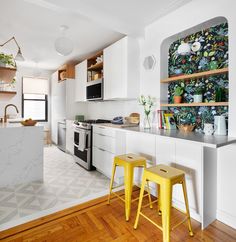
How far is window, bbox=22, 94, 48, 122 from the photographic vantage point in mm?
5559

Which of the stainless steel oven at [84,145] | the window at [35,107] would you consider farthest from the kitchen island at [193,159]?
the window at [35,107]

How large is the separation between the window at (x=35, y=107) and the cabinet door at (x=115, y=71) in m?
3.31

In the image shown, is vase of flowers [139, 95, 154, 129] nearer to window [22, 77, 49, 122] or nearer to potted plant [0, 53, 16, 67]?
potted plant [0, 53, 16, 67]

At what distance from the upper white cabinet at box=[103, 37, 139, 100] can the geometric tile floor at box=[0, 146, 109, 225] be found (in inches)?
58.1

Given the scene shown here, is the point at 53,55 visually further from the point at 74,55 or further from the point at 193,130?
the point at 193,130

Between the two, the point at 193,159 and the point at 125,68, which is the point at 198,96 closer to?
the point at 193,159

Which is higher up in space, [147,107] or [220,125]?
[147,107]

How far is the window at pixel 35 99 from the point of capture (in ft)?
18.1

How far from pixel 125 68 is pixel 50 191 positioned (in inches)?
84.9

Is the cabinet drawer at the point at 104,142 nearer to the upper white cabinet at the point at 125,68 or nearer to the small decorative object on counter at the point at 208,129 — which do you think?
the upper white cabinet at the point at 125,68

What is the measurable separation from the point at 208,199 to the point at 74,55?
3930 mm

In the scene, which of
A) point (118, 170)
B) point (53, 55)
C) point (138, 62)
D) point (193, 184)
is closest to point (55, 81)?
point (53, 55)

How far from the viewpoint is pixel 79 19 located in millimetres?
2525

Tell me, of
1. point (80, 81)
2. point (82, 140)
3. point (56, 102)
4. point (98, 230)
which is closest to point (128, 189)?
point (98, 230)
